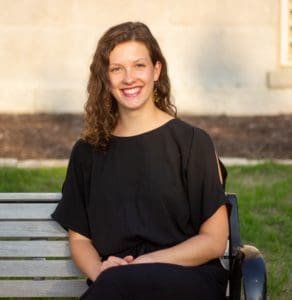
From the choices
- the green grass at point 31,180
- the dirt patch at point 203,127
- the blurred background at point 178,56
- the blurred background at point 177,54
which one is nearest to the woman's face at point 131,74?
the green grass at point 31,180

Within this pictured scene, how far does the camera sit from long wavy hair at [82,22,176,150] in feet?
11.0

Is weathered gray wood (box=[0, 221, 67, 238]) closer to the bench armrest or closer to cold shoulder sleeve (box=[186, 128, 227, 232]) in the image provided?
cold shoulder sleeve (box=[186, 128, 227, 232])

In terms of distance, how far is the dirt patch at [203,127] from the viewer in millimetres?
7713

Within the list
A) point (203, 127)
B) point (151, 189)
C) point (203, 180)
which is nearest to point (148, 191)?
point (151, 189)

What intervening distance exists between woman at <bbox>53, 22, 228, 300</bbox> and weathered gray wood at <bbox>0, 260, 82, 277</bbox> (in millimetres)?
239

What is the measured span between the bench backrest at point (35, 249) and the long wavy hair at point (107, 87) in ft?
1.31

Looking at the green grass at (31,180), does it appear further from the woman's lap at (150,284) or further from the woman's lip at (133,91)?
the woman's lap at (150,284)

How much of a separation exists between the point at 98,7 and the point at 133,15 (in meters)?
0.40

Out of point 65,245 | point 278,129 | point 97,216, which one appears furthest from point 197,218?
point 278,129

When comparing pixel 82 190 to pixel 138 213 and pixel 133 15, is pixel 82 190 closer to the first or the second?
pixel 138 213

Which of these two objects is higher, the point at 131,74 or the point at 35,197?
the point at 131,74

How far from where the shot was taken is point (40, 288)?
148 inches

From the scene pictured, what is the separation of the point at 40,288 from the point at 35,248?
0.62ft

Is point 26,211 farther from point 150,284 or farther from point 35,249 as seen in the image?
point 150,284
